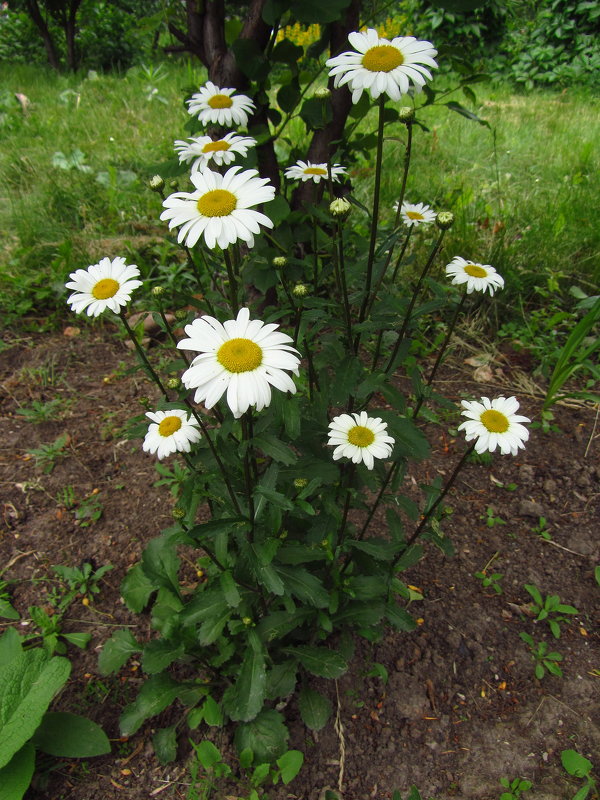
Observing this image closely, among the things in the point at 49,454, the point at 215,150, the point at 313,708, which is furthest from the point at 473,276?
the point at 49,454

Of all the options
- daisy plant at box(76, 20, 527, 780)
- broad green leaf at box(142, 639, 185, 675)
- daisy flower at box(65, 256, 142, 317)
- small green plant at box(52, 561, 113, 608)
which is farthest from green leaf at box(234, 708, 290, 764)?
daisy flower at box(65, 256, 142, 317)

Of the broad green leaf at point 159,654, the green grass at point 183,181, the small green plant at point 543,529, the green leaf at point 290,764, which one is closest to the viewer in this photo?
the green leaf at point 290,764

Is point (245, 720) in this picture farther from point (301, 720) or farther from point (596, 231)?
point (596, 231)

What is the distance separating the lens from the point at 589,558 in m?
2.11

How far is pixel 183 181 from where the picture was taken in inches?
161

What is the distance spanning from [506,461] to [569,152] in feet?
10.9

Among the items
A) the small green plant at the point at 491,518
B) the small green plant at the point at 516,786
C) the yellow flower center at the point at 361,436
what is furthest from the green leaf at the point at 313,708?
the small green plant at the point at 491,518

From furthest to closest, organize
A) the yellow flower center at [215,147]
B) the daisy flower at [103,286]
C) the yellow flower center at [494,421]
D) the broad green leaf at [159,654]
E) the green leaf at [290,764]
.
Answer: the yellow flower center at [215,147] < the broad green leaf at [159,654] < the green leaf at [290,764] < the yellow flower center at [494,421] < the daisy flower at [103,286]

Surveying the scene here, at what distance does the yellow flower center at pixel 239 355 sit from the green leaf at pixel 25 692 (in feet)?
3.58

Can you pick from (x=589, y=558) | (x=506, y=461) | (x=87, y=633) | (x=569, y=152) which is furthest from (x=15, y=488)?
(x=569, y=152)

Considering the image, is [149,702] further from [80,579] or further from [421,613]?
[421,613]

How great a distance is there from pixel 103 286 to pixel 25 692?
116 cm

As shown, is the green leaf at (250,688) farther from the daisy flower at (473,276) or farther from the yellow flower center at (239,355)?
the daisy flower at (473,276)

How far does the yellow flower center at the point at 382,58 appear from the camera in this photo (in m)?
1.23
